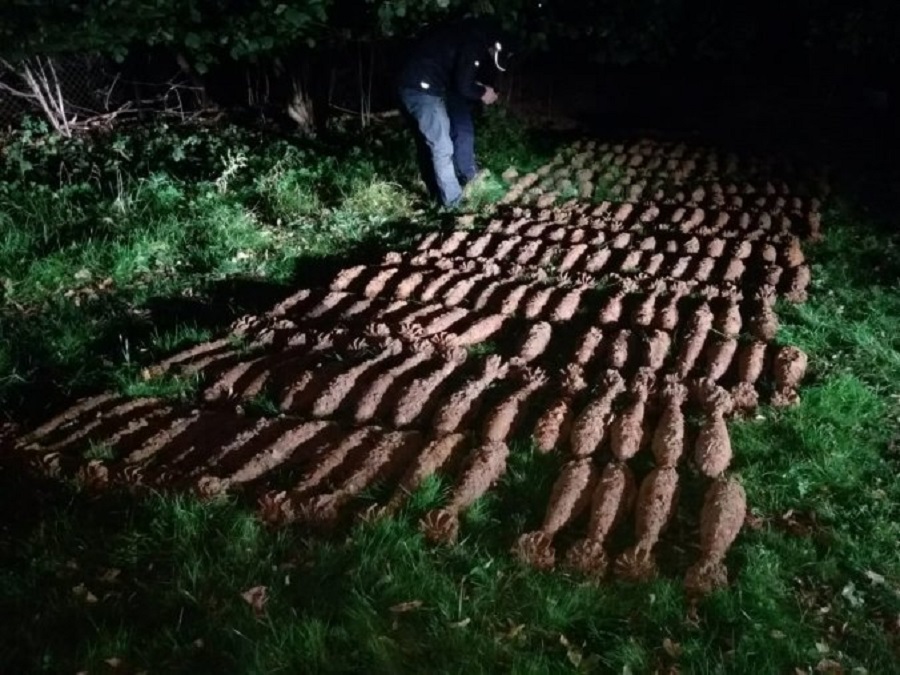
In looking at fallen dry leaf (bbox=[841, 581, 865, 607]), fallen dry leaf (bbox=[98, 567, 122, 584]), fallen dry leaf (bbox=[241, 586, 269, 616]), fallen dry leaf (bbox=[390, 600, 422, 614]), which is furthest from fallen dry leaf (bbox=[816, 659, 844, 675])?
fallen dry leaf (bbox=[98, 567, 122, 584])

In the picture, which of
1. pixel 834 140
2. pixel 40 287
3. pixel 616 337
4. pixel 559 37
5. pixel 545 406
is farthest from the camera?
pixel 559 37

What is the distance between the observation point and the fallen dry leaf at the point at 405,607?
107 inches

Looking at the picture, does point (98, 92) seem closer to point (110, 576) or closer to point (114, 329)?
point (114, 329)

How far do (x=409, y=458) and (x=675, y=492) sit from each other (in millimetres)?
1137

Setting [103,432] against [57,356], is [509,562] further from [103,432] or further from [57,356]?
[57,356]

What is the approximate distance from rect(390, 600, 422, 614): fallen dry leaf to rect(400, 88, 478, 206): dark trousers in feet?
15.2

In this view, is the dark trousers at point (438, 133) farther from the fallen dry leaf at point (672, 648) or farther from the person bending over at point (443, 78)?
the fallen dry leaf at point (672, 648)

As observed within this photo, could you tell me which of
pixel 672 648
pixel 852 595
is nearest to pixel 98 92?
pixel 672 648

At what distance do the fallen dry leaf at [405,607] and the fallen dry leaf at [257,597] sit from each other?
1.44 feet

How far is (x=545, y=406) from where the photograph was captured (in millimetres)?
3992

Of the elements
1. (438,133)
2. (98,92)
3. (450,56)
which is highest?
(450,56)

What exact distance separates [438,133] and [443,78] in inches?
18.0

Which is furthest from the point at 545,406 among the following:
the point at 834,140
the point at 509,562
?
the point at 834,140

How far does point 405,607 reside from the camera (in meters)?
2.71
